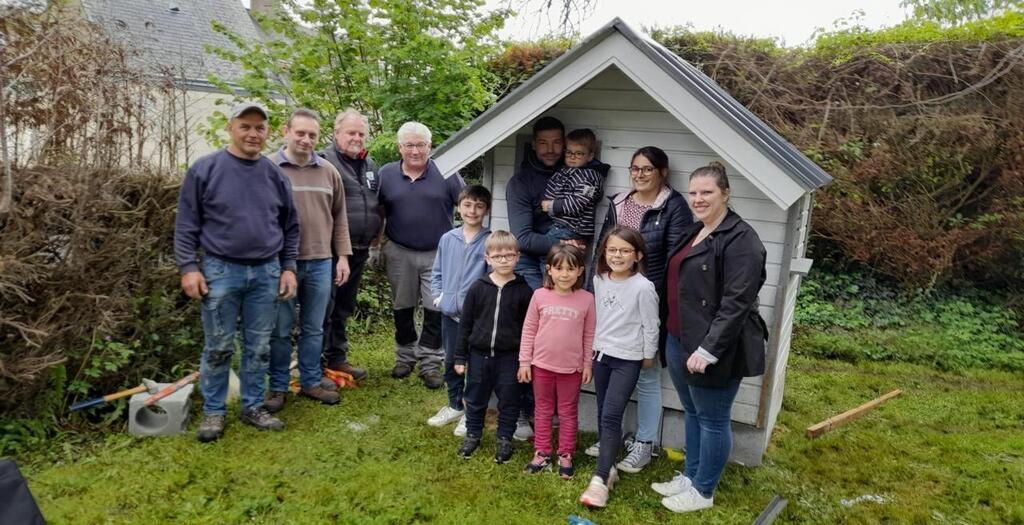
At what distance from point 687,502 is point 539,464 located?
0.88 metres

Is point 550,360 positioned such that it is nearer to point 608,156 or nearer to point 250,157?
point 608,156

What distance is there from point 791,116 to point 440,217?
6351 mm

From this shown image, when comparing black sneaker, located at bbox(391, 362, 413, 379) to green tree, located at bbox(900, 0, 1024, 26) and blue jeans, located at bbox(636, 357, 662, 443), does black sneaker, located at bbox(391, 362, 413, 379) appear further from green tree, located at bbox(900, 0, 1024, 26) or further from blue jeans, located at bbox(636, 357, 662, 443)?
green tree, located at bbox(900, 0, 1024, 26)

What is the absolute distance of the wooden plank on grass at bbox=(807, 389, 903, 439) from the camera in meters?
4.93

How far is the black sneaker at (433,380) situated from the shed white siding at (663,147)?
190 cm

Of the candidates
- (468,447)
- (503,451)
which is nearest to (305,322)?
(468,447)

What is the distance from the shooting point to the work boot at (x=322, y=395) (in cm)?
494

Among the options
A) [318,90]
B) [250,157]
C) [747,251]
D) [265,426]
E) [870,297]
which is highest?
[318,90]

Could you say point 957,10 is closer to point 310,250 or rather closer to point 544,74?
point 544,74

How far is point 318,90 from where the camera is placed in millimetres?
7488

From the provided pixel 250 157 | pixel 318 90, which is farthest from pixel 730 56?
pixel 250 157

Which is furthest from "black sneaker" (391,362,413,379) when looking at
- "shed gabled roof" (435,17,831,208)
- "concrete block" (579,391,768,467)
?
"shed gabled roof" (435,17,831,208)

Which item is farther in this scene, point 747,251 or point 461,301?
point 461,301

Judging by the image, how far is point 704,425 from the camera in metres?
3.47
